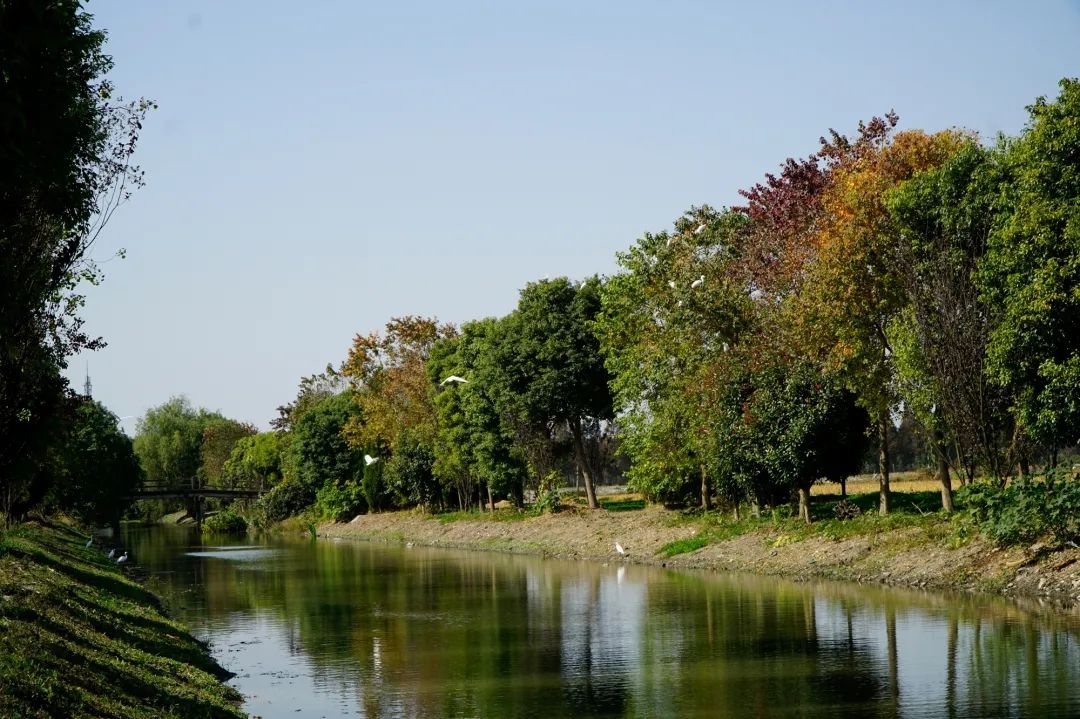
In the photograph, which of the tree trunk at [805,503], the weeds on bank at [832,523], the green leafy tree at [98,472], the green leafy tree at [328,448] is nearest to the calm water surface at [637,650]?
the weeds on bank at [832,523]

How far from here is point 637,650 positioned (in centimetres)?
2892

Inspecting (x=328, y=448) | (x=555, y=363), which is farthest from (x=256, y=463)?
(x=555, y=363)

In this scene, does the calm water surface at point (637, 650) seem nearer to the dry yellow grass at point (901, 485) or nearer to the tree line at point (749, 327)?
the tree line at point (749, 327)

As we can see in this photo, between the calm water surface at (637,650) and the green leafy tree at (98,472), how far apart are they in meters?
41.8

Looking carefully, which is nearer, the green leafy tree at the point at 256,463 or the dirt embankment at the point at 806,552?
the dirt embankment at the point at 806,552

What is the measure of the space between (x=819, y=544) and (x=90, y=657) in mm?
30226

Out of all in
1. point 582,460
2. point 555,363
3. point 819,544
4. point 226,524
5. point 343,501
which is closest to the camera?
point 819,544

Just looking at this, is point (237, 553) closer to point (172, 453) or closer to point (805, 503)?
point (805, 503)

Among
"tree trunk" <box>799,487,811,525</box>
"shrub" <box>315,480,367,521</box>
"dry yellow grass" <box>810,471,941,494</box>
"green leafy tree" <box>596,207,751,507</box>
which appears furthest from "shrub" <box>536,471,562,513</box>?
"shrub" <box>315,480,367,521</box>

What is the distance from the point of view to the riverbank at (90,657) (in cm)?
1617

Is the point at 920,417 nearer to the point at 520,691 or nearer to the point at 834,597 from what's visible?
the point at 834,597

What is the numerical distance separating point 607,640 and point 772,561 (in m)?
16.8

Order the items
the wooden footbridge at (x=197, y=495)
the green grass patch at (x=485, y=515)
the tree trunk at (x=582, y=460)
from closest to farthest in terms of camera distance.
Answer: the tree trunk at (x=582, y=460) < the green grass patch at (x=485, y=515) < the wooden footbridge at (x=197, y=495)

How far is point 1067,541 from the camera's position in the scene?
3400 cm
